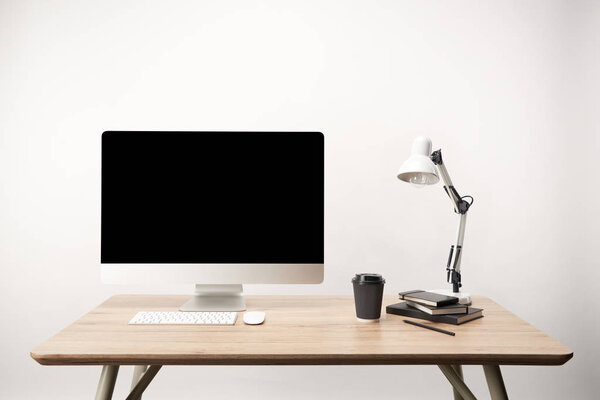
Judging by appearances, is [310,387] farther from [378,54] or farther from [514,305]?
[378,54]

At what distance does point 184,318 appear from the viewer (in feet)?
4.38

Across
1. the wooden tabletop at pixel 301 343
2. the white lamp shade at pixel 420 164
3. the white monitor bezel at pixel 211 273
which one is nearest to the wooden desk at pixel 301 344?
the wooden tabletop at pixel 301 343

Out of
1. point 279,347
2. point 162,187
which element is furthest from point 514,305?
point 162,187

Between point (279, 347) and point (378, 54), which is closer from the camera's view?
point (279, 347)

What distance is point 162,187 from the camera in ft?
4.87

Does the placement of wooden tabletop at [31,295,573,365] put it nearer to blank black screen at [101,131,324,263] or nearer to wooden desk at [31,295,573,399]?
wooden desk at [31,295,573,399]

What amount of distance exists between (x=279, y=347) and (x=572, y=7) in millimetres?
2046

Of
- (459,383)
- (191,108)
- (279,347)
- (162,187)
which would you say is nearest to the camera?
(279,347)

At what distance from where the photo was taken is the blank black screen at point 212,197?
1.47 m

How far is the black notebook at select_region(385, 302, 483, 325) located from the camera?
1313 mm

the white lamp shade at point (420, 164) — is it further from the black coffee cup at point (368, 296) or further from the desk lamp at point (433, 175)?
the black coffee cup at point (368, 296)

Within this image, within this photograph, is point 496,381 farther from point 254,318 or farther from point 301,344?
point 254,318

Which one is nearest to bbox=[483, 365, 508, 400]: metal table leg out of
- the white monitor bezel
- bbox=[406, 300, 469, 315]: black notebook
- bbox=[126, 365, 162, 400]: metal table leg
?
bbox=[406, 300, 469, 315]: black notebook

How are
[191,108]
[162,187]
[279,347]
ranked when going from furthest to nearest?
[191,108] < [162,187] < [279,347]
